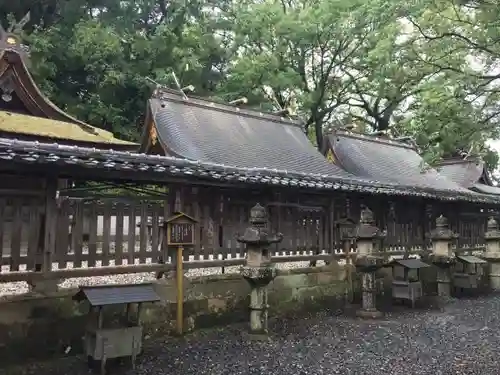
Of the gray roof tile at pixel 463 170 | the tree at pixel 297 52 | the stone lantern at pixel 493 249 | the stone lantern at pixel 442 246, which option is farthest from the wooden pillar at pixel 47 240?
the gray roof tile at pixel 463 170

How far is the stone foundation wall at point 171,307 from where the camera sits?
6.01 metres

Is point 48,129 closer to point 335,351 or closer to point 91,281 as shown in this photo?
point 91,281

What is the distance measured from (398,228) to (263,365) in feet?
23.6

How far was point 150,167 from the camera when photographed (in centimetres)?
654

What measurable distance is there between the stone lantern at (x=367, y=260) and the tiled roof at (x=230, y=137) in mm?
3448

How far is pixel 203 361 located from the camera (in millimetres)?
6438

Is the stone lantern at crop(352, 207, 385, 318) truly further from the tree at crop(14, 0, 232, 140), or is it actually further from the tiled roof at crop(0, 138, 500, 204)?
the tree at crop(14, 0, 232, 140)

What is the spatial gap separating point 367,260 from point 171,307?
4.38 metres

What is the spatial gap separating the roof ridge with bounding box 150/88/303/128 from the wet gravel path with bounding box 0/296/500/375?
8.02 metres

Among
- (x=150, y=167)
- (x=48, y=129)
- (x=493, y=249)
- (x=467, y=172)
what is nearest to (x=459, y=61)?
(x=493, y=249)

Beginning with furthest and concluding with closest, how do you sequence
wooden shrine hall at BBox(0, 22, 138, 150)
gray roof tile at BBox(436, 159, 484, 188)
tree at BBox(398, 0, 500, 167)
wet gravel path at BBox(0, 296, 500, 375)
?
gray roof tile at BBox(436, 159, 484, 188)
wooden shrine hall at BBox(0, 22, 138, 150)
tree at BBox(398, 0, 500, 167)
wet gravel path at BBox(0, 296, 500, 375)

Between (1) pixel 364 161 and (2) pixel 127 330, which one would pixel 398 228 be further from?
(2) pixel 127 330

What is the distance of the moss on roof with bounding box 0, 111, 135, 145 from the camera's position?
12.5 meters

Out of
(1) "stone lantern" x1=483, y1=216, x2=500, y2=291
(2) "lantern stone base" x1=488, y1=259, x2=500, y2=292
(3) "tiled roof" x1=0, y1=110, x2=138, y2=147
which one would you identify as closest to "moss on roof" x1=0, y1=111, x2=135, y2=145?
(3) "tiled roof" x1=0, y1=110, x2=138, y2=147
